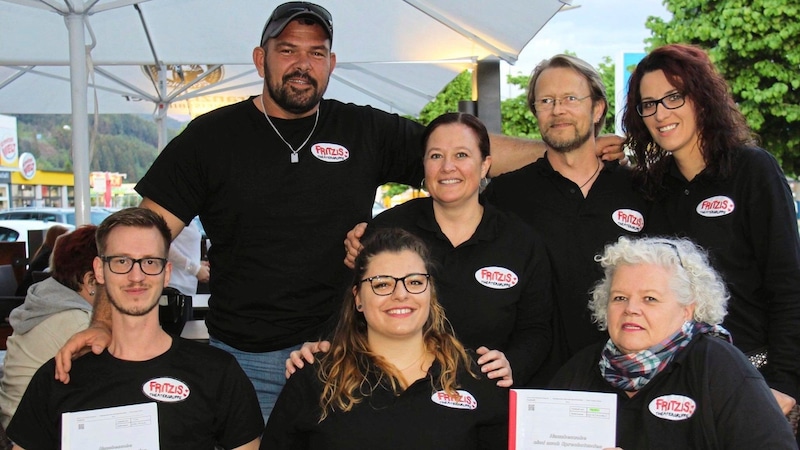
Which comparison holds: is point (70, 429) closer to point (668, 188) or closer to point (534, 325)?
point (534, 325)

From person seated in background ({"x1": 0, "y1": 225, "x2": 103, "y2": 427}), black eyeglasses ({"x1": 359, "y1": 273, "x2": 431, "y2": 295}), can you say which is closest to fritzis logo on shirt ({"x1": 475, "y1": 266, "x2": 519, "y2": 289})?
black eyeglasses ({"x1": 359, "y1": 273, "x2": 431, "y2": 295})

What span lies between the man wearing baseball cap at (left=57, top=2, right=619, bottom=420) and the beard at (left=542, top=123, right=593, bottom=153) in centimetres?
84

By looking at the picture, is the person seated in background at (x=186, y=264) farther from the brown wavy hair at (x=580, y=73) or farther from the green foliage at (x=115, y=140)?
the green foliage at (x=115, y=140)

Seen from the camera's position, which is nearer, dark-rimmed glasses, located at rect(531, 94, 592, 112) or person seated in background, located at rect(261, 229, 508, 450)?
person seated in background, located at rect(261, 229, 508, 450)

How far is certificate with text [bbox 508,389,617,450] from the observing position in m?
2.38

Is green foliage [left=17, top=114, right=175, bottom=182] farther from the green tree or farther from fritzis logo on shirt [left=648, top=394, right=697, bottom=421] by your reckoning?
fritzis logo on shirt [left=648, top=394, right=697, bottom=421]

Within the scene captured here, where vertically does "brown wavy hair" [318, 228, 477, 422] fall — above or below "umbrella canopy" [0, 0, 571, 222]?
below

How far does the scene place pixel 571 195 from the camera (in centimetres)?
329

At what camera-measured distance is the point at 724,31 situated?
1822cm

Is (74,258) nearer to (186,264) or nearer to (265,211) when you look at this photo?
(265,211)

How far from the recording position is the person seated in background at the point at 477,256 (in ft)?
9.42

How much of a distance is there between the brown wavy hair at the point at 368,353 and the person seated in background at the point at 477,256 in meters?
0.16

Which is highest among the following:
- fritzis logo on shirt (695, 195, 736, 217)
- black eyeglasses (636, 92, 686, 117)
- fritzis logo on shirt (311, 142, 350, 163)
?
black eyeglasses (636, 92, 686, 117)

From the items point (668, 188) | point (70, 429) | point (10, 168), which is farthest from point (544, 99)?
point (10, 168)
